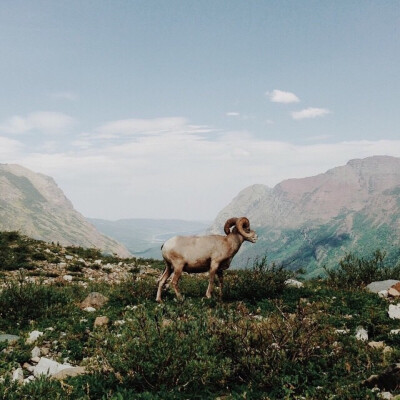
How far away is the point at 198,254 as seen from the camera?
9.95 m

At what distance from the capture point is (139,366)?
5180 millimetres

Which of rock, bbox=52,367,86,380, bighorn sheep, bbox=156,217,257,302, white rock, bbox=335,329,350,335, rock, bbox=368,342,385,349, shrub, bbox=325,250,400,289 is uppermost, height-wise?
bighorn sheep, bbox=156,217,257,302

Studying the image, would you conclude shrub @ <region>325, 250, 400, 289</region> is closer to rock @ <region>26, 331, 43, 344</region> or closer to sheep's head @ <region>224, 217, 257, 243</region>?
sheep's head @ <region>224, 217, 257, 243</region>

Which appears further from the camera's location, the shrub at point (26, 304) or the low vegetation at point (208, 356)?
the shrub at point (26, 304)

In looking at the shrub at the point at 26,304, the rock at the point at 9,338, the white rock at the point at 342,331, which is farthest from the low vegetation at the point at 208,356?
the shrub at the point at 26,304

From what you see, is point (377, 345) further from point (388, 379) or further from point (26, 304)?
point (26, 304)

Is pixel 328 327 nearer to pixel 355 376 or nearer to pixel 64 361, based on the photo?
pixel 355 376

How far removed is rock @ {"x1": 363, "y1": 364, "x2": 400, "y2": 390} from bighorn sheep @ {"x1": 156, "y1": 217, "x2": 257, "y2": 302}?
548cm

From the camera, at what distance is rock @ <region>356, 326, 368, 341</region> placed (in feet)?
23.7

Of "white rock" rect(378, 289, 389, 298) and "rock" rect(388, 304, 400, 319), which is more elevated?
"rock" rect(388, 304, 400, 319)

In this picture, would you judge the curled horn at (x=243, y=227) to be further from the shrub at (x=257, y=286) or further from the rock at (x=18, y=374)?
the rock at (x=18, y=374)

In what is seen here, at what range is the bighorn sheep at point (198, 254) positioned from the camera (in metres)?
9.84

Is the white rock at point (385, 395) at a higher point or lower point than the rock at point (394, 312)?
higher

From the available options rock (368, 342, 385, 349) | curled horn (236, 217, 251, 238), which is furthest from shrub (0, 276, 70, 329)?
rock (368, 342, 385, 349)
